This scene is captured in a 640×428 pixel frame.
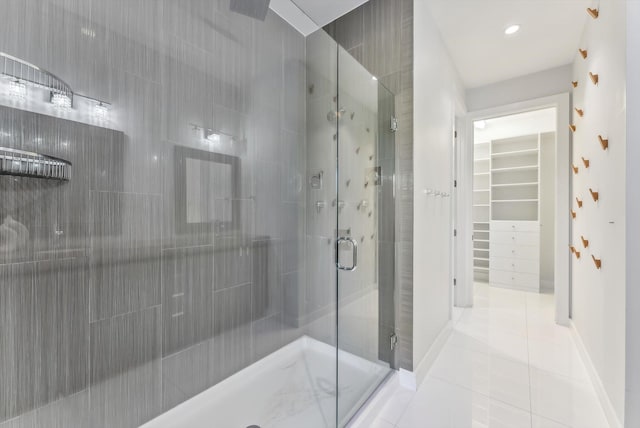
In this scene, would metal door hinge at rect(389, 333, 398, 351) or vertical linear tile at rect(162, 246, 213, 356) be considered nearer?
vertical linear tile at rect(162, 246, 213, 356)

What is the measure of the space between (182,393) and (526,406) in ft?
6.73

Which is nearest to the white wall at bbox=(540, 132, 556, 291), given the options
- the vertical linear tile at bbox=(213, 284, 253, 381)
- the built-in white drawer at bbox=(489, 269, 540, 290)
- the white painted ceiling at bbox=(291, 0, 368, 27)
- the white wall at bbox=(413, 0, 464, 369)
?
the built-in white drawer at bbox=(489, 269, 540, 290)

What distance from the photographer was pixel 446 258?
2.59m

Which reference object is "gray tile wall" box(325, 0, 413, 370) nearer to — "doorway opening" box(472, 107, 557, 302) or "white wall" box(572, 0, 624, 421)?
"white wall" box(572, 0, 624, 421)

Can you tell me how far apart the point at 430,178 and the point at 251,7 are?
168 centimetres

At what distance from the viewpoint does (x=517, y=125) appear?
13.6 feet

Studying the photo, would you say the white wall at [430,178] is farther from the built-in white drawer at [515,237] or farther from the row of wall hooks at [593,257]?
the built-in white drawer at [515,237]

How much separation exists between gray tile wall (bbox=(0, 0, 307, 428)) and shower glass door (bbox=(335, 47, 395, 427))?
542 millimetres

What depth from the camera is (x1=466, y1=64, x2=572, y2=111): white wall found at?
9.59 ft

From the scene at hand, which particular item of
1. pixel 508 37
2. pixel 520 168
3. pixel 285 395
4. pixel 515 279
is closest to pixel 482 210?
pixel 520 168

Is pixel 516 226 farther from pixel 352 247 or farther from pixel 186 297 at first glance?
pixel 186 297

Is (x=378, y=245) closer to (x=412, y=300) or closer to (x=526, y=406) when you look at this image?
(x=412, y=300)

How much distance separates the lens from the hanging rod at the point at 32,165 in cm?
93

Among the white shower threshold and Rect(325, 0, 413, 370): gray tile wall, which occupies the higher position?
Rect(325, 0, 413, 370): gray tile wall
